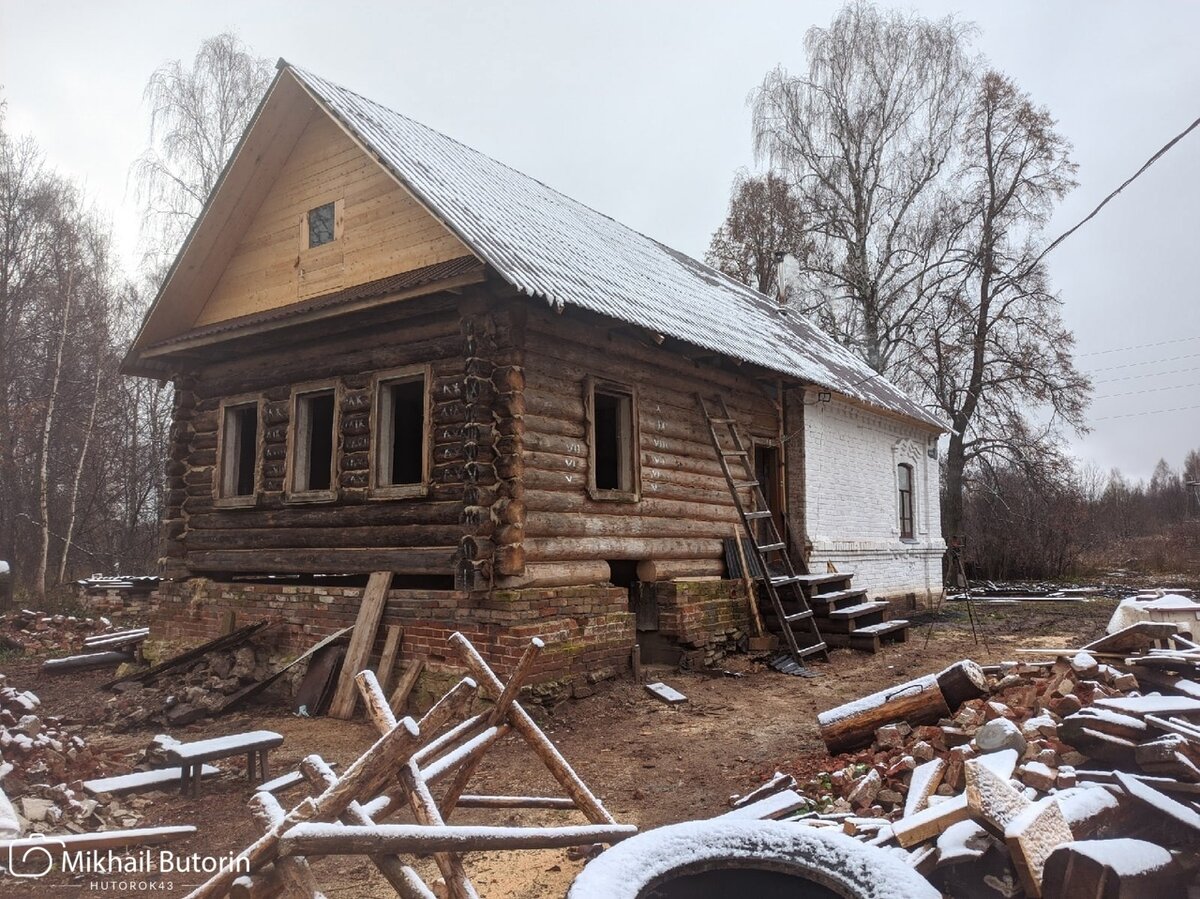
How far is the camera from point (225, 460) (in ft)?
35.3

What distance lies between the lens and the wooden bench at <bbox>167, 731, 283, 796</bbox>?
5.66 meters

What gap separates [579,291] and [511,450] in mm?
1832

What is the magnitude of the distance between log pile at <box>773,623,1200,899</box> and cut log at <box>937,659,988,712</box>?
0.02 m

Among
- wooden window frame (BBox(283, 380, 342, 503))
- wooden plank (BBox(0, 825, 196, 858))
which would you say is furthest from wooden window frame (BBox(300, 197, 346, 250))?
wooden plank (BBox(0, 825, 196, 858))

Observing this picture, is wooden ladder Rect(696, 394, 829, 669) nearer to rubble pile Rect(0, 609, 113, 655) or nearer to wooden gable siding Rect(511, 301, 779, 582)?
wooden gable siding Rect(511, 301, 779, 582)

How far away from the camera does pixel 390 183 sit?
921 centimetres

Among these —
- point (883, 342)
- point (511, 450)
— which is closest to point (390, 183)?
point (511, 450)

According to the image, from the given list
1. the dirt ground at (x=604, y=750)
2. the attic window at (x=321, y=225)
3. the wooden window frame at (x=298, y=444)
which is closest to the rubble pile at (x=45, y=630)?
the dirt ground at (x=604, y=750)

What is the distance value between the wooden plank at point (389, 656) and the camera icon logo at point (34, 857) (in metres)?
3.77

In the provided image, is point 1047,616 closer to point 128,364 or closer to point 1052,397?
point 1052,397

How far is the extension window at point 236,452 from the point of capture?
10.7 m

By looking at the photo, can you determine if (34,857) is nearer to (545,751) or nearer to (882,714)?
(545,751)

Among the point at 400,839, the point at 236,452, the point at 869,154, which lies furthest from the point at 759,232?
the point at 400,839

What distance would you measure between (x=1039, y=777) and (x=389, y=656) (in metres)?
5.99
